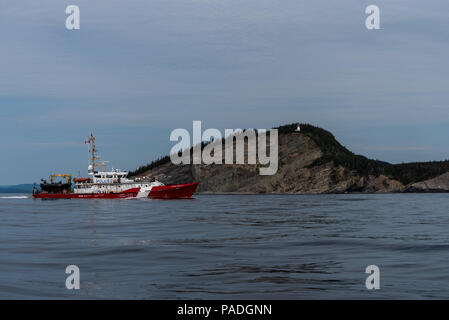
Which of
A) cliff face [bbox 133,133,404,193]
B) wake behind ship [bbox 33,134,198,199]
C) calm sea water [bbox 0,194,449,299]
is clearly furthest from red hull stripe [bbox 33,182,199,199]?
calm sea water [bbox 0,194,449,299]

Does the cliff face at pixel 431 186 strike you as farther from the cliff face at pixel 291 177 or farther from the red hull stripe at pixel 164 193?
the red hull stripe at pixel 164 193

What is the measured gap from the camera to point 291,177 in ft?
594

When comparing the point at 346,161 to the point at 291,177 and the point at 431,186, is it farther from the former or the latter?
the point at 431,186

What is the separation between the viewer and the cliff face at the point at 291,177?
176000 millimetres

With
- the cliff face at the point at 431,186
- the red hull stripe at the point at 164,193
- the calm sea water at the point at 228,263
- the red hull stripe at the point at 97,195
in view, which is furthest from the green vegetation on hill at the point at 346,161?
the calm sea water at the point at 228,263

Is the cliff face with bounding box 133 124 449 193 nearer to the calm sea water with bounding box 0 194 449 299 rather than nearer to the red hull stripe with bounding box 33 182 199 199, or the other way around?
the red hull stripe with bounding box 33 182 199 199

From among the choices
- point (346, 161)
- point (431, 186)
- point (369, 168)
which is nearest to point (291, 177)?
point (346, 161)

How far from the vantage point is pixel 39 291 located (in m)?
16.1

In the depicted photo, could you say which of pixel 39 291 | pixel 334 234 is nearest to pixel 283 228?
pixel 334 234

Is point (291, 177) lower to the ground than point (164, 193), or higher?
higher

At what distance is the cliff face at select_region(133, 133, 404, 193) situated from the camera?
176000 millimetres
